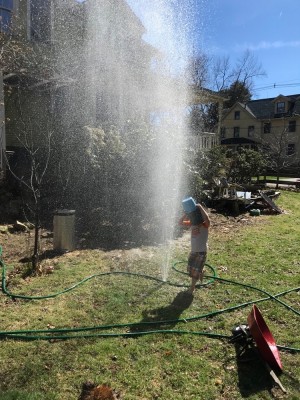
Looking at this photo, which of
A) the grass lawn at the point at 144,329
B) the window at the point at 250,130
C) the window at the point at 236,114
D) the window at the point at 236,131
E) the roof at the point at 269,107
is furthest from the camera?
the window at the point at 236,131

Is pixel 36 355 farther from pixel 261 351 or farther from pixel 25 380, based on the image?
pixel 261 351

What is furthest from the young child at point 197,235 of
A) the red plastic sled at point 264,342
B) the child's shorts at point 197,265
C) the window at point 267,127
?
the window at point 267,127

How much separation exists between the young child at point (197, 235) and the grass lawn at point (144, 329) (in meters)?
0.32

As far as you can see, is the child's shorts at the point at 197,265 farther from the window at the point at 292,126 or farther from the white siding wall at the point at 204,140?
the window at the point at 292,126

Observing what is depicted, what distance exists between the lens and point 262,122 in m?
36.3

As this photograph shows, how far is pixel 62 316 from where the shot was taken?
3.70 metres

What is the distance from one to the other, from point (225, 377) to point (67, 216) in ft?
12.6

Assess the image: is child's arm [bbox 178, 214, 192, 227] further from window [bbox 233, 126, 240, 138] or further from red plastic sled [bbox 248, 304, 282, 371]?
window [bbox 233, 126, 240, 138]

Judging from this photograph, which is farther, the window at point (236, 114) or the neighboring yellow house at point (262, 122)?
the window at point (236, 114)

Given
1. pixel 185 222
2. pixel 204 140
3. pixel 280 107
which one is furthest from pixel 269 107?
pixel 185 222

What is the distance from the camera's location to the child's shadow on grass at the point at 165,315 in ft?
11.6

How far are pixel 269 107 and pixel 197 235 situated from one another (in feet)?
119

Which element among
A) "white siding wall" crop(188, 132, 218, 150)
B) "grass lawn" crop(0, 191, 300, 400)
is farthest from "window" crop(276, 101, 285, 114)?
"grass lawn" crop(0, 191, 300, 400)

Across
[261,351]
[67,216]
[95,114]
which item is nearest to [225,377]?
[261,351]
